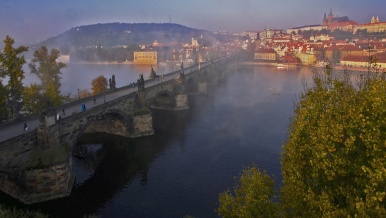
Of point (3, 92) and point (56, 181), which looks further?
point (3, 92)

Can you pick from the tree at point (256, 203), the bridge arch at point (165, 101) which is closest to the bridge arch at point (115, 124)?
the bridge arch at point (165, 101)

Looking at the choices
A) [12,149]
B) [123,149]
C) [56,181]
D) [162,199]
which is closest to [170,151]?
[123,149]

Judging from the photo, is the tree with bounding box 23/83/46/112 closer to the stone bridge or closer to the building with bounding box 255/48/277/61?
the stone bridge

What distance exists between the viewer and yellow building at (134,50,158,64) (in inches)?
7618

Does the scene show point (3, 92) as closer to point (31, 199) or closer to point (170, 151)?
point (31, 199)

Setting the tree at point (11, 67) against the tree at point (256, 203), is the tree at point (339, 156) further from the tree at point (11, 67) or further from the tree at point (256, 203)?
the tree at point (11, 67)

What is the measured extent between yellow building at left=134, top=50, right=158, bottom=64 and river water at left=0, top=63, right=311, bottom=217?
132 meters

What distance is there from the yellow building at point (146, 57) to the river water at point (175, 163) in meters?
132

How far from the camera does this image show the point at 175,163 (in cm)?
3891

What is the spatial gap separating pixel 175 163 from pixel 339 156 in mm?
28131

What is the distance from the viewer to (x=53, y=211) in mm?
27391

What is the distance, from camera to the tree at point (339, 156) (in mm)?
11227

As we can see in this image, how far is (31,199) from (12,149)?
183 inches

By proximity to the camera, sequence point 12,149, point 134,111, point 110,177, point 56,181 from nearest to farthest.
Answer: point 12,149, point 56,181, point 110,177, point 134,111
